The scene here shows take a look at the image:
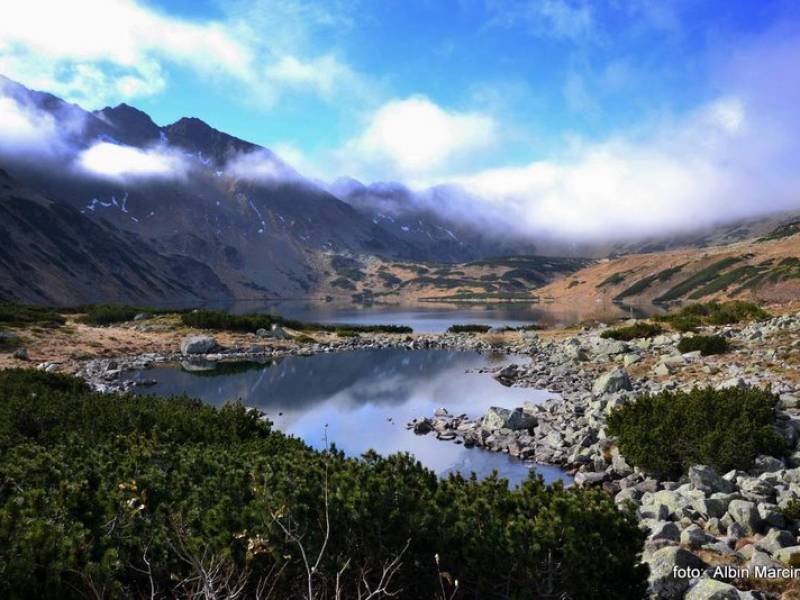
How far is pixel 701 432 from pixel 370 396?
20733 mm

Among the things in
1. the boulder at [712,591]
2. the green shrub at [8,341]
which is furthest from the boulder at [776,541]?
the green shrub at [8,341]

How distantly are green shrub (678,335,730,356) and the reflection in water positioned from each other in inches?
373

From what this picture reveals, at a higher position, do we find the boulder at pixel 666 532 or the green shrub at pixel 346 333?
the green shrub at pixel 346 333

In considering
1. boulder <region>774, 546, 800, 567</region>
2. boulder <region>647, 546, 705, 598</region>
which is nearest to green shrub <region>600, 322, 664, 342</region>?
boulder <region>774, 546, 800, 567</region>

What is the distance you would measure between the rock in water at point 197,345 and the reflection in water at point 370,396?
703cm

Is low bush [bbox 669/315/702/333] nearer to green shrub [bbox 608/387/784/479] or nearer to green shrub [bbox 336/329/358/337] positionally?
green shrub [bbox 608/387/784/479]

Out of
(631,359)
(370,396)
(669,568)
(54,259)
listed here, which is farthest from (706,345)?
(54,259)

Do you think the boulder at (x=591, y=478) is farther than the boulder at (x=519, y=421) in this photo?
No

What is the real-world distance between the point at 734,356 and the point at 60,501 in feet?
102

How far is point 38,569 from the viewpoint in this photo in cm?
609

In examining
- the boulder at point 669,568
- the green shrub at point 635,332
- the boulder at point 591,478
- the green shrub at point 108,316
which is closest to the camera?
the boulder at point 669,568

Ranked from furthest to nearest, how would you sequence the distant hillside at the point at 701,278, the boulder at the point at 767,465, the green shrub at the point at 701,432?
the distant hillside at the point at 701,278 → the green shrub at the point at 701,432 → the boulder at the point at 767,465

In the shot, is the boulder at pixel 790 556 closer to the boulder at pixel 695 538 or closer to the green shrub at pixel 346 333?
the boulder at pixel 695 538

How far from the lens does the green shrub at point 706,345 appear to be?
31812 mm
